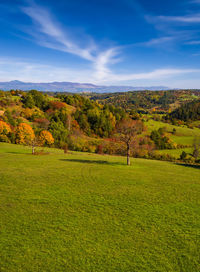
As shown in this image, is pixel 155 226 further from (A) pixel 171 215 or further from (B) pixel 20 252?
(B) pixel 20 252

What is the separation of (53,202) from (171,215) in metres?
10.0

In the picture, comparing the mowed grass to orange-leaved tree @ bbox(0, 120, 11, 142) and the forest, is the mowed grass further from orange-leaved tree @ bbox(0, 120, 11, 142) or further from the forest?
the forest

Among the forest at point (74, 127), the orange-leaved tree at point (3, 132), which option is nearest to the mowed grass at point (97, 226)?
the orange-leaved tree at point (3, 132)

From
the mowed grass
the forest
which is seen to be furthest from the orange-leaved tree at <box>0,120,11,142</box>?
the mowed grass

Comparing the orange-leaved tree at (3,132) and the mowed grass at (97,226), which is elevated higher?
the orange-leaved tree at (3,132)

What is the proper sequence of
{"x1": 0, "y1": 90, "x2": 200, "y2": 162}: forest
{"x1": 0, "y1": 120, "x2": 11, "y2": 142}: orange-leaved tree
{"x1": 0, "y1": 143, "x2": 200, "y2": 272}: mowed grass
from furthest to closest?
{"x1": 0, "y1": 90, "x2": 200, "y2": 162}: forest < {"x1": 0, "y1": 120, "x2": 11, "y2": 142}: orange-leaved tree < {"x1": 0, "y1": 143, "x2": 200, "y2": 272}: mowed grass

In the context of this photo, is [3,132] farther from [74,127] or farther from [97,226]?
[97,226]

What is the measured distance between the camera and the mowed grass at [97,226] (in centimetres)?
926

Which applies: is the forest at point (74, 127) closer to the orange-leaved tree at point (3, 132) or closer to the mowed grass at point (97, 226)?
the orange-leaved tree at point (3, 132)

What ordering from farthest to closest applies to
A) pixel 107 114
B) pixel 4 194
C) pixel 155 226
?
1. pixel 107 114
2. pixel 4 194
3. pixel 155 226

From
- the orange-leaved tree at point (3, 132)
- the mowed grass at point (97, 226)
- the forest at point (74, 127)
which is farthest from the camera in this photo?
the forest at point (74, 127)

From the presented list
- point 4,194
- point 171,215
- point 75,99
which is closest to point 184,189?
point 171,215

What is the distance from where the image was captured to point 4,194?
16500mm

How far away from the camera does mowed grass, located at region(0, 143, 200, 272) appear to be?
926cm
